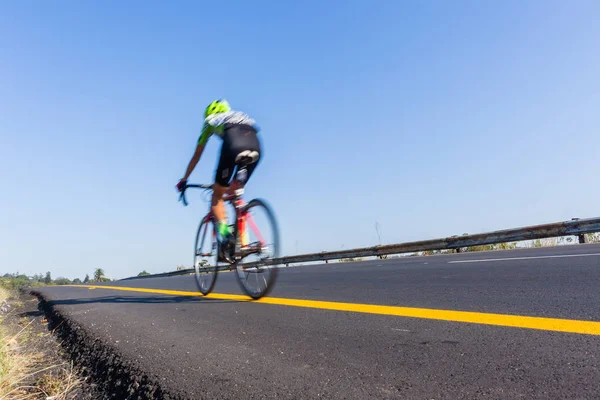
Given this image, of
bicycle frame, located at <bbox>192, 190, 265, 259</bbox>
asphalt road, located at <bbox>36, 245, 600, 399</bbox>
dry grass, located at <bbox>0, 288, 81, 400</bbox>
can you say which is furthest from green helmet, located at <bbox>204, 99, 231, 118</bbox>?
dry grass, located at <bbox>0, 288, 81, 400</bbox>

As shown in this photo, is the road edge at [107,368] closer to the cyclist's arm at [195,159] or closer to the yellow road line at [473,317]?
the yellow road line at [473,317]

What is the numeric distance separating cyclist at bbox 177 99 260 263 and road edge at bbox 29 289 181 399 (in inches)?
68.6

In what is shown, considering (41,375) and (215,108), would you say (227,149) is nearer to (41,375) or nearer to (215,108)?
(215,108)

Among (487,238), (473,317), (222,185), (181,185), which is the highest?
(181,185)

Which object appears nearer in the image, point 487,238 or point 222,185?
point 222,185

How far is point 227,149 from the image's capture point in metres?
4.46

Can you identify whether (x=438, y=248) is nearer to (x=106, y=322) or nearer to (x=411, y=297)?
(x=411, y=297)

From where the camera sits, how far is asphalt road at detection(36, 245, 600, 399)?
181cm

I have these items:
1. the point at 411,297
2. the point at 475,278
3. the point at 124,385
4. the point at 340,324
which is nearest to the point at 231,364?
the point at 124,385

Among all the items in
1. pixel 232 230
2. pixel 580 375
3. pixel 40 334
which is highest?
pixel 232 230

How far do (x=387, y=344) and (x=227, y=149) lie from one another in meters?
2.67

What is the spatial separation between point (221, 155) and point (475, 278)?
2.99 m

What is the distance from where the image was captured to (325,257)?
16.7 metres

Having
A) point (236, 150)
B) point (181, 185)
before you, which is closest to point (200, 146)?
point (236, 150)
